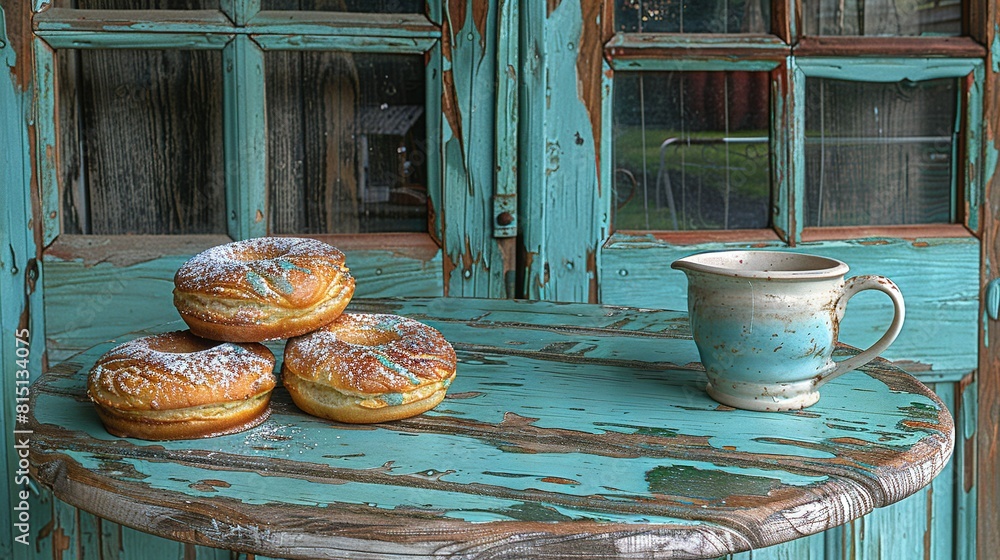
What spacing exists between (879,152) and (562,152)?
2.19 feet

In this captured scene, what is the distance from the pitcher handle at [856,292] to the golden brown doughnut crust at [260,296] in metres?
0.54

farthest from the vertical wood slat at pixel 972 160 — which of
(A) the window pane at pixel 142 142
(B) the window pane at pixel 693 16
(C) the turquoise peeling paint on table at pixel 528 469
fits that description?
(A) the window pane at pixel 142 142

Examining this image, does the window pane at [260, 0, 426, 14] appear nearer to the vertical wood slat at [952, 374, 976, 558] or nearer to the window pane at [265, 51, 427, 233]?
the window pane at [265, 51, 427, 233]

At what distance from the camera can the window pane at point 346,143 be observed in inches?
66.2

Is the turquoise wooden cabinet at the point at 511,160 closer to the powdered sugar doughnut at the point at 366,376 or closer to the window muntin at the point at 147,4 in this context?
the window muntin at the point at 147,4

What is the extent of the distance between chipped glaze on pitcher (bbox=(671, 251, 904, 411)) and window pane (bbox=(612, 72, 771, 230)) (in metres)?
0.81

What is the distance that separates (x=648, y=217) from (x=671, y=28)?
37 cm

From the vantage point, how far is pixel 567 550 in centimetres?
65

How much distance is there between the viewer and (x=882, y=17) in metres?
1.76

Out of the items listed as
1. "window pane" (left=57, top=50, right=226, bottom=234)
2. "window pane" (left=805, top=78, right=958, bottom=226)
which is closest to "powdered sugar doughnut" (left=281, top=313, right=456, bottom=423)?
"window pane" (left=57, top=50, right=226, bottom=234)

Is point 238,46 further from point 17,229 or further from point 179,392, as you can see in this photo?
point 179,392

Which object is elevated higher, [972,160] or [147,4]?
[147,4]

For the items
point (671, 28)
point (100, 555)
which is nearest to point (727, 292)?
point (671, 28)

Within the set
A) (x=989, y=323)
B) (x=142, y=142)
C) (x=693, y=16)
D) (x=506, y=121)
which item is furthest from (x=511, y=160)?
(x=989, y=323)
